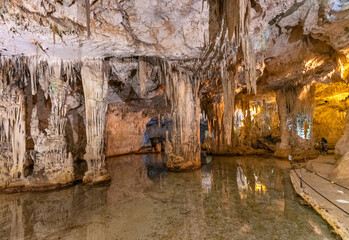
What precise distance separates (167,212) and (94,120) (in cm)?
397

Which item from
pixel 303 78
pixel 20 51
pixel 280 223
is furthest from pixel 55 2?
pixel 303 78

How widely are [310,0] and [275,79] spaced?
5.29m

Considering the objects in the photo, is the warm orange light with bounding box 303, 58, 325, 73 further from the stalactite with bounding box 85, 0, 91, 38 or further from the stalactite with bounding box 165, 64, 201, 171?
the stalactite with bounding box 85, 0, 91, 38

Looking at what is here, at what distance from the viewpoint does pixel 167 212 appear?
13.1 feet

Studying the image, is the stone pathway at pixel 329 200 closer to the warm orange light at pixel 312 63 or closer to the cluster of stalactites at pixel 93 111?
the warm orange light at pixel 312 63

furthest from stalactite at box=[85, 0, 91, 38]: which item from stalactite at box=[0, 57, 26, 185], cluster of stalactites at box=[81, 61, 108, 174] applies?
stalactite at box=[0, 57, 26, 185]

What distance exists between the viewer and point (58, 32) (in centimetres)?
486

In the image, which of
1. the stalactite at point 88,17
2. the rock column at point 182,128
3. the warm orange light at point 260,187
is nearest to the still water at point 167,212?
the warm orange light at point 260,187

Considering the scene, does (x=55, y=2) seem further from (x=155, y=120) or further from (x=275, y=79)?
(x=155, y=120)

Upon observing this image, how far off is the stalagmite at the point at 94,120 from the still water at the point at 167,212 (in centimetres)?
58

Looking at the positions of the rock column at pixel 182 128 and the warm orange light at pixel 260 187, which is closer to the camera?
the warm orange light at pixel 260 187

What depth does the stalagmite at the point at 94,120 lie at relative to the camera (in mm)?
6387

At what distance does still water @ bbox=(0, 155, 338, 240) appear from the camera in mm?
3186

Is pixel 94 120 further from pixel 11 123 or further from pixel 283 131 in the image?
pixel 283 131
